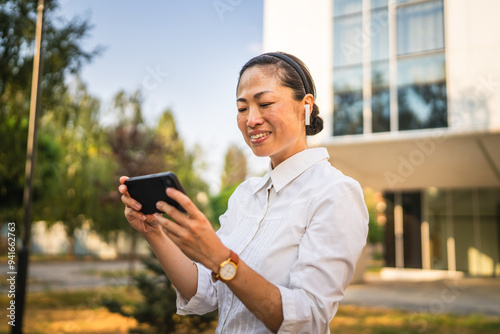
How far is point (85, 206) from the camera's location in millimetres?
17922

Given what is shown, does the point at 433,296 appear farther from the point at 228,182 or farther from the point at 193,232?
the point at 228,182

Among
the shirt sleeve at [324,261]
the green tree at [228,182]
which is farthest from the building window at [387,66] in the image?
the green tree at [228,182]

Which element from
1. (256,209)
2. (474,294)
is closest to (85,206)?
(474,294)

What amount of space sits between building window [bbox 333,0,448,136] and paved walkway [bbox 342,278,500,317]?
4.04 metres

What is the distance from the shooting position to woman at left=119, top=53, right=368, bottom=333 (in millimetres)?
1102

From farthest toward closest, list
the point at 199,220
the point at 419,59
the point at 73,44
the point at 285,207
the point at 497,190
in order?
the point at 497,190 → the point at 419,59 → the point at 73,44 → the point at 285,207 → the point at 199,220

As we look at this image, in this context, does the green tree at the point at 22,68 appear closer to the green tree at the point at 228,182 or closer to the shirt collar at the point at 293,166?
the shirt collar at the point at 293,166

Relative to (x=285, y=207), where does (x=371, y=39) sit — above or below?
above

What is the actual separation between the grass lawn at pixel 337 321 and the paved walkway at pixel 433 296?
816 millimetres

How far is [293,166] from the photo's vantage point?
147 centimetres

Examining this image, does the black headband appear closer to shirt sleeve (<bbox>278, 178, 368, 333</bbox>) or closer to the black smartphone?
shirt sleeve (<bbox>278, 178, 368, 333</bbox>)

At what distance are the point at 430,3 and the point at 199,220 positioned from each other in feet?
34.9

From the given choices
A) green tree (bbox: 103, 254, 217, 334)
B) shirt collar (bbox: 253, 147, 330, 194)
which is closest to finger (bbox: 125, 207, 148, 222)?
shirt collar (bbox: 253, 147, 330, 194)

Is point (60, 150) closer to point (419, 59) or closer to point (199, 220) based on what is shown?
point (419, 59)
